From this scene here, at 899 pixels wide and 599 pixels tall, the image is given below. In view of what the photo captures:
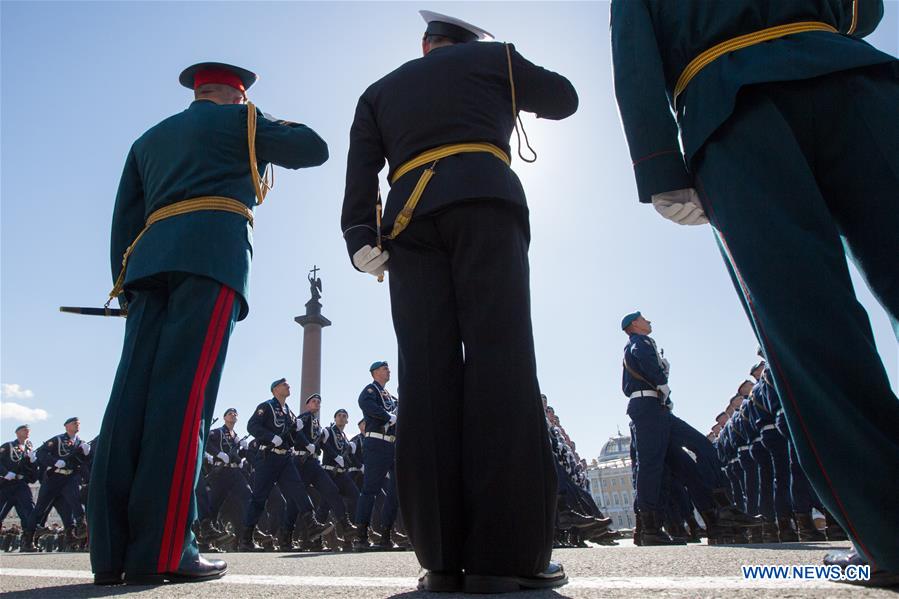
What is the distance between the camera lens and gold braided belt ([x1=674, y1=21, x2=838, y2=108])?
1.89 meters

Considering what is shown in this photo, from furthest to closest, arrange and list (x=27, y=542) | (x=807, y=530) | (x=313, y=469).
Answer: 1. (x=27, y=542)
2. (x=313, y=469)
3. (x=807, y=530)

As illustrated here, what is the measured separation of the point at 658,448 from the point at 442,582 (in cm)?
526

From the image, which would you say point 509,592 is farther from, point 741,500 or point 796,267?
point 741,500

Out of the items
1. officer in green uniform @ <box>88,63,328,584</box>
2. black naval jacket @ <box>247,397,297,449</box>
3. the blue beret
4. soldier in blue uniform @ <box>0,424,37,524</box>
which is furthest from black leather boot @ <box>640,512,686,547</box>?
soldier in blue uniform @ <box>0,424,37,524</box>

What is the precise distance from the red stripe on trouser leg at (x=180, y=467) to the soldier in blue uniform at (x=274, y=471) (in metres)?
7.02

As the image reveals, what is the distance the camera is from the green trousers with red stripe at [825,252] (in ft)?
4.87

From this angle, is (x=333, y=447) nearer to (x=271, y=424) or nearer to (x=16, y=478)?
(x=271, y=424)

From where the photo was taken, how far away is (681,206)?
1.96 m

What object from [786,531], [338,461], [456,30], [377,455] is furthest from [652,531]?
[338,461]

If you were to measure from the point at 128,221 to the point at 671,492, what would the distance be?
21.8 ft

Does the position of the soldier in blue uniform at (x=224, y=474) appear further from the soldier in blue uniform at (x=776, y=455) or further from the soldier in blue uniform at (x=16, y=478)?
the soldier in blue uniform at (x=776, y=455)

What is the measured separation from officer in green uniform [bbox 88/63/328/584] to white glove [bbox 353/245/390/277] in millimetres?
796

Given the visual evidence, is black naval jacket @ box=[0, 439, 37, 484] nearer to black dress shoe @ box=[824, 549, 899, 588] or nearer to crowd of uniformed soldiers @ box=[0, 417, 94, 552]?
crowd of uniformed soldiers @ box=[0, 417, 94, 552]

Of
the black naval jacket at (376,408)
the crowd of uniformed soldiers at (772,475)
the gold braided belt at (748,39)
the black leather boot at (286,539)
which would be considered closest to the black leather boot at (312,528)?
the black leather boot at (286,539)
